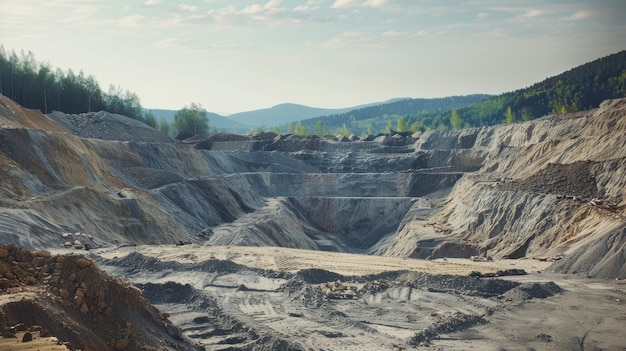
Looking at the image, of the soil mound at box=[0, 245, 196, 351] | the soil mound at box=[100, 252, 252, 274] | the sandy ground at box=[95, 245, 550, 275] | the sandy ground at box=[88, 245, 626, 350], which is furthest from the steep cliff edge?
the soil mound at box=[0, 245, 196, 351]

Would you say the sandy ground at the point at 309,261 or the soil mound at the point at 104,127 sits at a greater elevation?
the soil mound at the point at 104,127

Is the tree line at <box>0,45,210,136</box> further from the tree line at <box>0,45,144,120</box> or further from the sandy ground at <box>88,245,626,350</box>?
the sandy ground at <box>88,245,626,350</box>

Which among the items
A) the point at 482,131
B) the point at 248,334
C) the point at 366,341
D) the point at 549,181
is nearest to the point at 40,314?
the point at 248,334

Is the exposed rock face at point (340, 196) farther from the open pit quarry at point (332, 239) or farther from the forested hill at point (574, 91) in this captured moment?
the forested hill at point (574, 91)

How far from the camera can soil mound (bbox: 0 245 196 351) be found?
11.6 metres

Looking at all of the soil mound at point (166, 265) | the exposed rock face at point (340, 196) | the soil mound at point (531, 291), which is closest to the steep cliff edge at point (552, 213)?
the exposed rock face at point (340, 196)

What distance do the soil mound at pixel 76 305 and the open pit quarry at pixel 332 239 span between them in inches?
2.6

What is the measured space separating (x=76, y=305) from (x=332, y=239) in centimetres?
4250

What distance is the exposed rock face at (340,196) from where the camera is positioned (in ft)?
103

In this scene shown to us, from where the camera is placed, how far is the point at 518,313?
2072cm

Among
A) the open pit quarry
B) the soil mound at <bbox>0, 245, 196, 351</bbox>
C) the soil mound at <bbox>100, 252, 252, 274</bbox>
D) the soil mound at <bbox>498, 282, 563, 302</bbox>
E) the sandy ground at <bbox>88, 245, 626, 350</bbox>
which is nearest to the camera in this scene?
the soil mound at <bbox>0, 245, 196, 351</bbox>

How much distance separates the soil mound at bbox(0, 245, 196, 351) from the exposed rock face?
13152mm

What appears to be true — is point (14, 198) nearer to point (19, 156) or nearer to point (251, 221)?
point (19, 156)

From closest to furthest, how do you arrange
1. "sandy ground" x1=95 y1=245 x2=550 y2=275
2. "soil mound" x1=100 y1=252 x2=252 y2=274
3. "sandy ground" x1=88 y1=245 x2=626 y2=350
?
"sandy ground" x1=88 y1=245 x2=626 y2=350
"soil mound" x1=100 y1=252 x2=252 y2=274
"sandy ground" x1=95 y1=245 x2=550 y2=275
